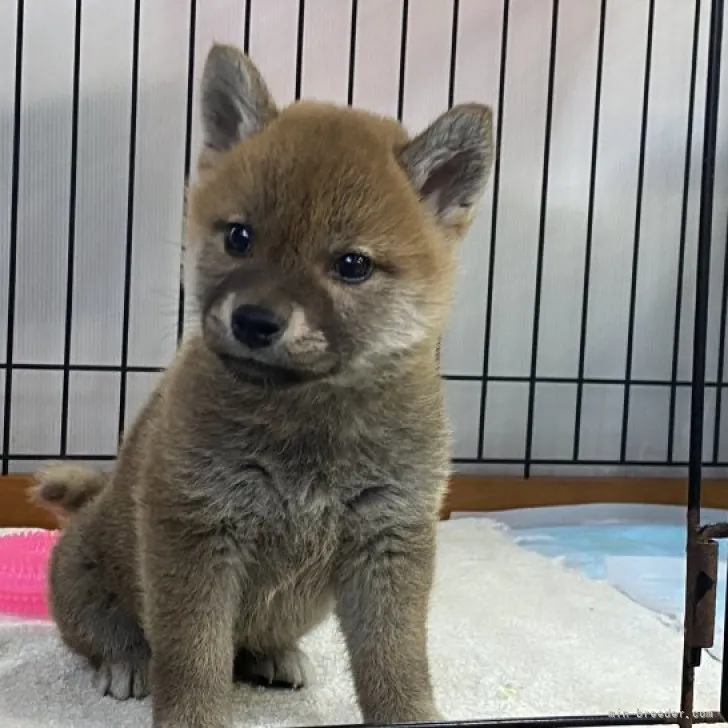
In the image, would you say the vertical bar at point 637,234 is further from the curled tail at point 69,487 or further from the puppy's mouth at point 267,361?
the puppy's mouth at point 267,361

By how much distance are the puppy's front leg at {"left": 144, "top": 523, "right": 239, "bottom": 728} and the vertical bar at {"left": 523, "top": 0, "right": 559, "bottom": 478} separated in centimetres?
167


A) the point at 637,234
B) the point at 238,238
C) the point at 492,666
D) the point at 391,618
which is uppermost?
the point at 637,234

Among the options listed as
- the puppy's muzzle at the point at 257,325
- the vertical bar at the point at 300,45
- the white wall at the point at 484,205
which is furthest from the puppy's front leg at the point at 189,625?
the vertical bar at the point at 300,45

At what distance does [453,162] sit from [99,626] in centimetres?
79

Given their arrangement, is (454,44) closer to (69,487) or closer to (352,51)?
(352,51)

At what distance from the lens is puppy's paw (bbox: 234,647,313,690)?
1.37m

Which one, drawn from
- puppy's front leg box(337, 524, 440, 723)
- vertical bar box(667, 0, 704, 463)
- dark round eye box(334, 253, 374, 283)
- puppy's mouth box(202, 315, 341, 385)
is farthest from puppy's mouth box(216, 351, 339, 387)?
vertical bar box(667, 0, 704, 463)

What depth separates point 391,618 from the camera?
3.83 ft

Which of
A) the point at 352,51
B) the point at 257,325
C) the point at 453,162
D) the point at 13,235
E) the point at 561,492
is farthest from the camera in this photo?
the point at 561,492

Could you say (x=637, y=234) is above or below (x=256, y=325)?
above

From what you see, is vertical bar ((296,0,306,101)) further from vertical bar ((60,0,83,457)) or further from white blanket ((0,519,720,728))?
white blanket ((0,519,720,728))

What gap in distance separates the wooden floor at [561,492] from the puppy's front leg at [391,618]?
134cm

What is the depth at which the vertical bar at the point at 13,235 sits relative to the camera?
2230 millimetres

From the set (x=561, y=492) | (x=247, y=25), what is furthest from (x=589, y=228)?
(x=247, y=25)
